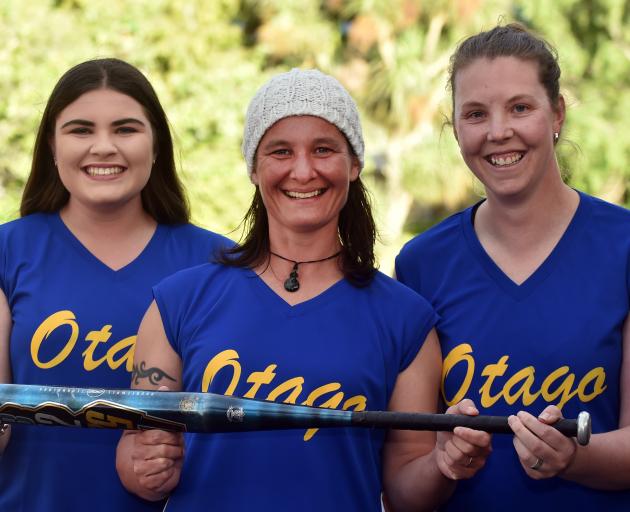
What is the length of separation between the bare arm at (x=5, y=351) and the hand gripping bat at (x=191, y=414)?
0.55 metres

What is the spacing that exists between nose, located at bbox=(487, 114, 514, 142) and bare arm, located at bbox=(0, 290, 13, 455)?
1.76 meters

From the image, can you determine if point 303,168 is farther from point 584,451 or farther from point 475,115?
point 584,451

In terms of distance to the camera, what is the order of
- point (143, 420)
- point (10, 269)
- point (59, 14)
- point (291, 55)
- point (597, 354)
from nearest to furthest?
point (143, 420), point (597, 354), point (10, 269), point (59, 14), point (291, 55)

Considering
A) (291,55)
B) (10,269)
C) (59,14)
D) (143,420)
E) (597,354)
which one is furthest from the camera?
(291,55)

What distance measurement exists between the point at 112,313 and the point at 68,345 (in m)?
0.19

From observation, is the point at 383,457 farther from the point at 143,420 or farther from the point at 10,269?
the point at 10,269

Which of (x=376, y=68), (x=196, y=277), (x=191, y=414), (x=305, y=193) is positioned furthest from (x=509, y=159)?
(x=376, y=68)

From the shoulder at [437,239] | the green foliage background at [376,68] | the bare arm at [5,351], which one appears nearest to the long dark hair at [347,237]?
the shoulder at [437,239]

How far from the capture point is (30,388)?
9.61 ft

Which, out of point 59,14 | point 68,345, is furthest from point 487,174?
point 59,14

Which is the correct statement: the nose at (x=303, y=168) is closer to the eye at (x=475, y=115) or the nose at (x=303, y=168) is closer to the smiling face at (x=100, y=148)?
the eye at (x=475, y=115)

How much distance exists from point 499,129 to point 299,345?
3.16 ft

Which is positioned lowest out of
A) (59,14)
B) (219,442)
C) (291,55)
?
(219,442)

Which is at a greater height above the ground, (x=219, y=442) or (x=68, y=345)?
(x=68, y=345)
